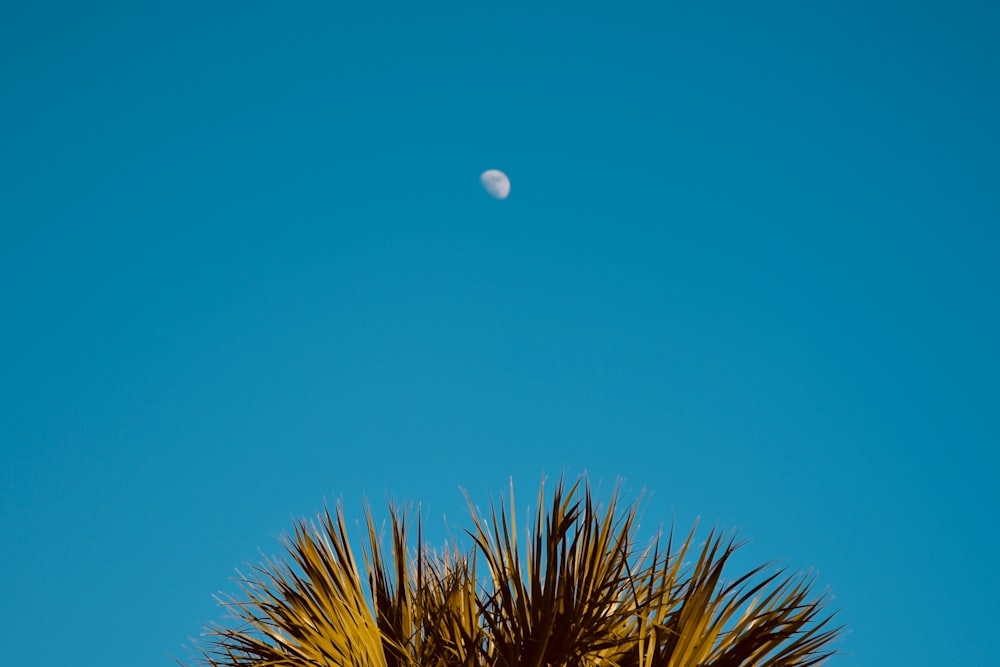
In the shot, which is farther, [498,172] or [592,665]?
[498,172]

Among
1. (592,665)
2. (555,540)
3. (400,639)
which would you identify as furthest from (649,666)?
(400,639)

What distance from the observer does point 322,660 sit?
5445 millimetres

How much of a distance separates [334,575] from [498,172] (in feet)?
63.4

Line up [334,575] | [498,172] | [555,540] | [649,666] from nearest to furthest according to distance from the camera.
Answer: [649,666], [555,540], [334,575], [498,172]

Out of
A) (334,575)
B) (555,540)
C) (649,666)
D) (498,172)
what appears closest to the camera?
(649,666)

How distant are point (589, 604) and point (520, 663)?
0.46 metres

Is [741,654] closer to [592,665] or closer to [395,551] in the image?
[592,665]

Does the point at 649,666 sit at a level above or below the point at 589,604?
below

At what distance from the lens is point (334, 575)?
A: 18.9 ft

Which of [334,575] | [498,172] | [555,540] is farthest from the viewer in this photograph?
[498,172]

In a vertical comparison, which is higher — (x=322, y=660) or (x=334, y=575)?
(x=334, y=575)

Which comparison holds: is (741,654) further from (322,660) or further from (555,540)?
(322,660)

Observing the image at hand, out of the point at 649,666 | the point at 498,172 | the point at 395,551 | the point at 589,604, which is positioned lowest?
the point at 649,666

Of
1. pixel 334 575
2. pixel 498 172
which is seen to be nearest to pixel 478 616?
pixel 334 575
